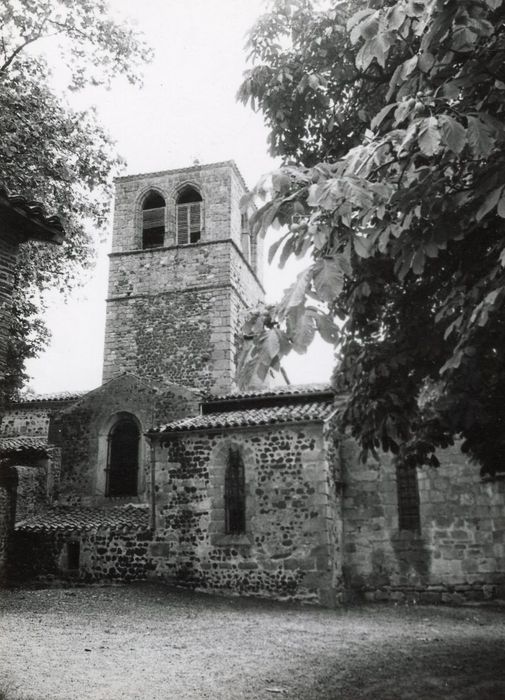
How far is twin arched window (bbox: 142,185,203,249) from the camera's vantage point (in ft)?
70.5

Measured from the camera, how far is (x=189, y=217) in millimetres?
21672

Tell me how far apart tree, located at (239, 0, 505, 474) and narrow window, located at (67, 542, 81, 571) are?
958cm

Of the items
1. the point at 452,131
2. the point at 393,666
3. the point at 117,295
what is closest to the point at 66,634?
the point at 393,666

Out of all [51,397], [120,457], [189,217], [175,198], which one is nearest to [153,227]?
[175,198]

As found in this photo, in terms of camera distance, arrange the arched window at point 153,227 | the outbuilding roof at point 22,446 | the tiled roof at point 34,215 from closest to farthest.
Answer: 1. the tiled roof at point 34,215
2. the outbuilding roof at point 22,446
3. the arched window at point 153,227

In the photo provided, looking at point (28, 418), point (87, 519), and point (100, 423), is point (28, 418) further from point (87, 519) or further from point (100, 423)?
point (87, 519)

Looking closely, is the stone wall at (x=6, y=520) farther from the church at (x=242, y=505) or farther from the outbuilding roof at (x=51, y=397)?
the outbuilding roof at (x=51, y=397)

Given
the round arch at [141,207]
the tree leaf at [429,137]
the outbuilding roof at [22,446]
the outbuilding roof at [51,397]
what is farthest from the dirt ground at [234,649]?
the round arch at [141,207]

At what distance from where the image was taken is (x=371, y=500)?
14.2m

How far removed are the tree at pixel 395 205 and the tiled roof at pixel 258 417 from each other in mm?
5507

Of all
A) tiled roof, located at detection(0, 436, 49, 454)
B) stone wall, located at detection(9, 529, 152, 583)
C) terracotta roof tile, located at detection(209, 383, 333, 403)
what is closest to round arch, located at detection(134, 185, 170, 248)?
tiled roof, located at detection(0, 436, 49, 454)

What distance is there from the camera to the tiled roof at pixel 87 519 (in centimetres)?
1428

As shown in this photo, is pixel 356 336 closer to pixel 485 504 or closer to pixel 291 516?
pixel 291 516

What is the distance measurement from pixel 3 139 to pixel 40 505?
410 inches
